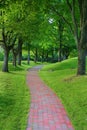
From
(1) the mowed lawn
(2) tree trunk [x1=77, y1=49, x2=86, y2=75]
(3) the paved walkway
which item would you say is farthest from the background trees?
(3) the paved walkway

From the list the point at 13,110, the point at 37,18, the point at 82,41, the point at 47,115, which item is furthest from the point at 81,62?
the point at 47,115

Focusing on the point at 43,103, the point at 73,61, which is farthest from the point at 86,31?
the point at 73,61

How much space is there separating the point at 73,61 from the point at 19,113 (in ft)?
107

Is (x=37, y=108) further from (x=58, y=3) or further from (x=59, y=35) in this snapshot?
(x=59, y=35)

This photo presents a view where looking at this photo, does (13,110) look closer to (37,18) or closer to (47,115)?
(47,115)

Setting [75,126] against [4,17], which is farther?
[4,17]

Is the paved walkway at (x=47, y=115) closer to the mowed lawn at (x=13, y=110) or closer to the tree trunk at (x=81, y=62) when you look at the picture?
the mowed lawn at (x=13, y=110)

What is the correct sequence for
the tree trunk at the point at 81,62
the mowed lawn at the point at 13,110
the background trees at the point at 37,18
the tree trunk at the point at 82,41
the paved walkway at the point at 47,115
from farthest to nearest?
the tree trunk at the point at 81,62, the background trees at the point at 37,18, the tree trunk at the point at 82,41, the mowed lawn at the point at 13,110, the paved walkway at the point at 47,115

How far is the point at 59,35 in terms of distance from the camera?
167ft

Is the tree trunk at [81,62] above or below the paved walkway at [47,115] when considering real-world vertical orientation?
above

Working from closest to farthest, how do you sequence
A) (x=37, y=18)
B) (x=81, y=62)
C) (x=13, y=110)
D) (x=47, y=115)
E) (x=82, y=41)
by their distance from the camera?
(x=47, y=115) → (x=13, y=110) → (x=82, y=41) → (x=81, y=62) → (x=37, y=18)

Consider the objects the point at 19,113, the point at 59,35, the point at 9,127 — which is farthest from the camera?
the point at 59,35

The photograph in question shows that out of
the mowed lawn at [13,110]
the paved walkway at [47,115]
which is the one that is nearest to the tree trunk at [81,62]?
the mowed lawn at [13,110]

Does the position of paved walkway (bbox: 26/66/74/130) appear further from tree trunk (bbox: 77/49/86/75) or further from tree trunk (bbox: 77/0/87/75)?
tree trunk (bbox: 77/0/87/75)
